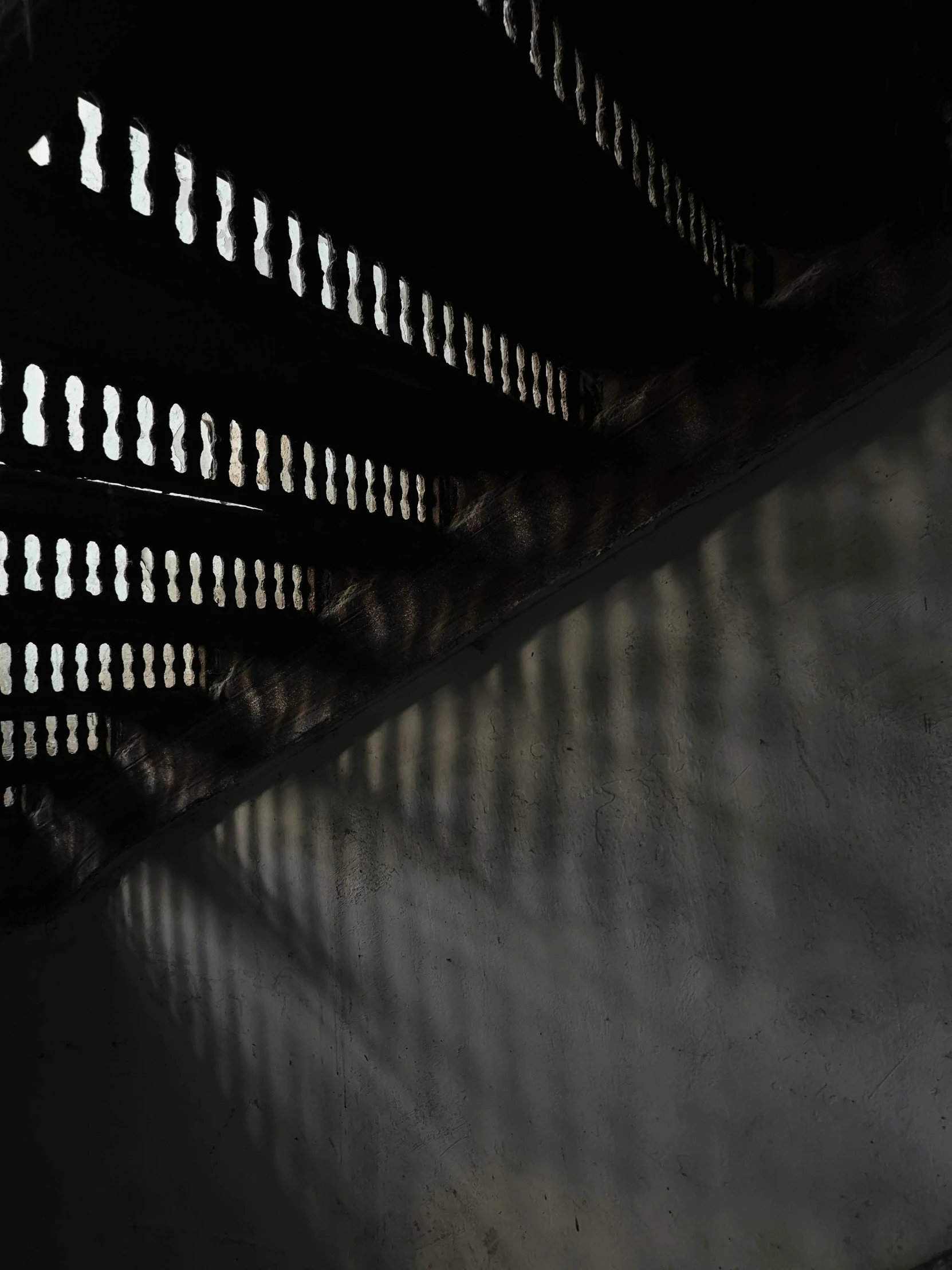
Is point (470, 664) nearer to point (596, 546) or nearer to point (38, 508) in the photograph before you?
point (596, 546)

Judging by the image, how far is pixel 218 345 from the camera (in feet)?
5.11

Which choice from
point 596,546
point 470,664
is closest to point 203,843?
point 470,664

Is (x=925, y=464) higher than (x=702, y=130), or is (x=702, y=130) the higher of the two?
(x=702, y=130)

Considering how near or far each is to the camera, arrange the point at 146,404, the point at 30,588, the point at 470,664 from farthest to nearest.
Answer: the point at 470,664 → the point at 30,588 → the point at 146,404

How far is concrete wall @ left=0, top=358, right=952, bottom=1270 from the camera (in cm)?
217

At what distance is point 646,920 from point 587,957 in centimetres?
18

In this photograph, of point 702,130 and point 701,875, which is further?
point 701,875

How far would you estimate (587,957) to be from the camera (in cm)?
250

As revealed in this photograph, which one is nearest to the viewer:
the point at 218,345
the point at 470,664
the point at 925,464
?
the point at 218,345

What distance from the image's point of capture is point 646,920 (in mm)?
2424

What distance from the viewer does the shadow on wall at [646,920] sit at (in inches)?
85.2

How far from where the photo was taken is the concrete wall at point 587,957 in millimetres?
2174

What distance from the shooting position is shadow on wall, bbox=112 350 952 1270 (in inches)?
85.2

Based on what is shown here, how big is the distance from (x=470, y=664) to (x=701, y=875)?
0.77 m
